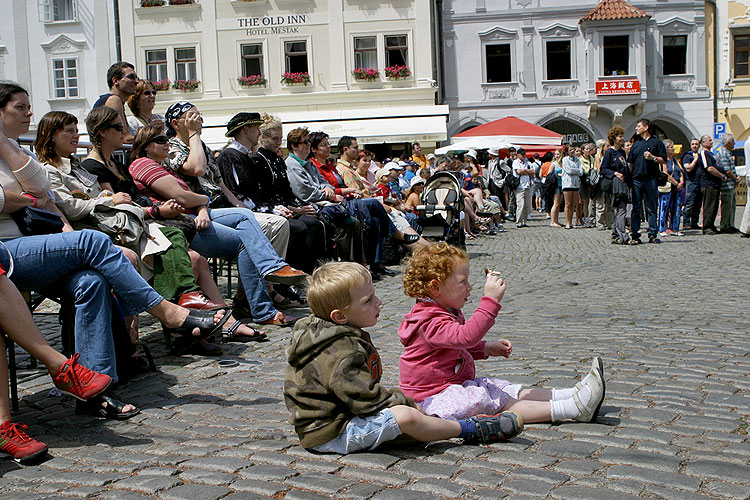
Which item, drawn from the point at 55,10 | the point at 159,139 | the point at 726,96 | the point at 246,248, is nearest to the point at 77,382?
the point at 246,248

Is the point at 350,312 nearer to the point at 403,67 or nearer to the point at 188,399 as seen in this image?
the point at 188,399

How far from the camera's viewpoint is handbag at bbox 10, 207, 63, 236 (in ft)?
14.9

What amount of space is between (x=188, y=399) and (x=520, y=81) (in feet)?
113

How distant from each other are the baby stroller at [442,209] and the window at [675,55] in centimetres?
2781

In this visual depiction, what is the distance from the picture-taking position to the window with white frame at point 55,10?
122 feet

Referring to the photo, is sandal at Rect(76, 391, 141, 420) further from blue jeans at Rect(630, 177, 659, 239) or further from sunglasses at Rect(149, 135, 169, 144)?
blue jeans at Rect(630, 177, 659, 239)

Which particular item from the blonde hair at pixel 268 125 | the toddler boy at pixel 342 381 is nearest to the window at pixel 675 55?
the blonde hair at pixel 268 125

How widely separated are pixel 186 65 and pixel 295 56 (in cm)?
489

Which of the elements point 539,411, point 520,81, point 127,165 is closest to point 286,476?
point 539,411

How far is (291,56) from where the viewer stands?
36.0m

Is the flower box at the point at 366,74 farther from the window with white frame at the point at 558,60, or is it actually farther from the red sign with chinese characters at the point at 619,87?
the red sign with chinese characters at the point at 619,87

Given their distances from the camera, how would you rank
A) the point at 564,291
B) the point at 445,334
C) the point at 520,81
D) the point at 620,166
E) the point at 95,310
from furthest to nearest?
the point at 520,81 → the point at 620,166 → the point at 564,291 → the point at 95,310 → the point at 445,334

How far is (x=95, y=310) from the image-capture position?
14.7 ft

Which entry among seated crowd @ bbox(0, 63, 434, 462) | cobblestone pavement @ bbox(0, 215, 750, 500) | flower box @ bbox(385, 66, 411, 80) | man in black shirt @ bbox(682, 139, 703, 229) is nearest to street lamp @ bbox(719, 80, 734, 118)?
flower box @ bbox(385, 66, 411, 80)
